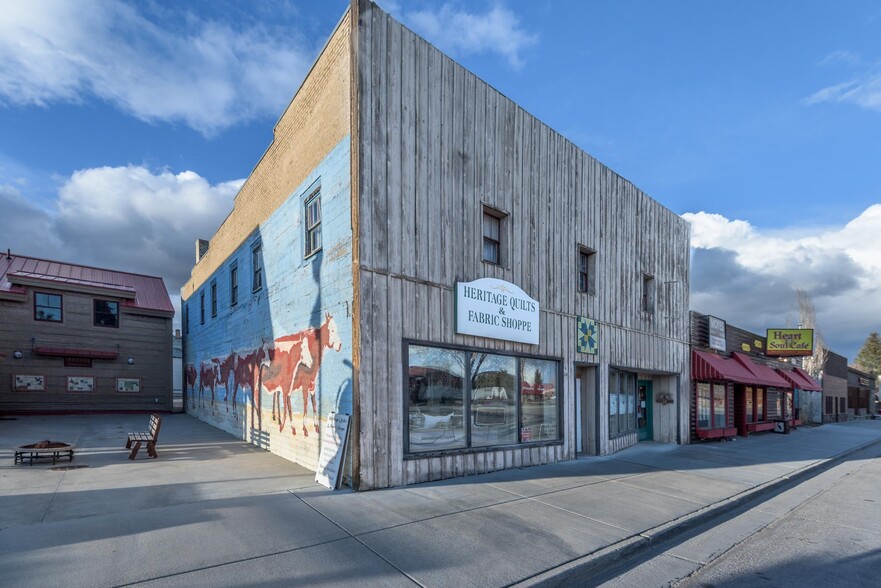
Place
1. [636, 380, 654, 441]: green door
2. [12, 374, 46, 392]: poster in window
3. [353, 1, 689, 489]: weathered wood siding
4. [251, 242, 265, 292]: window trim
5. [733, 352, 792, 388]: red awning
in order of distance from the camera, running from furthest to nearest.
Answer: [733, 352, 792, 388]: red awning
[12, 374, 46, 392]: poster in window
[636, 380, 654, 441]: green door
[251, 242, 265, 292]: window trim
[353, 1, 689, 489]: weathered wood siding

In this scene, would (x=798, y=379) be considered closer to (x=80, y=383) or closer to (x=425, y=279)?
(x=425, y=279)

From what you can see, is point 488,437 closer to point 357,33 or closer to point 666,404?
point 357,33

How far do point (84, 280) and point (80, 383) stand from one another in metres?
5.15

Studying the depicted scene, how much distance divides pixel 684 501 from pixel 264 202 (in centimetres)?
1189

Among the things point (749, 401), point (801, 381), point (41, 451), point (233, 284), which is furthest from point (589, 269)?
point (801, 381)

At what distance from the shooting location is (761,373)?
21.2 meters

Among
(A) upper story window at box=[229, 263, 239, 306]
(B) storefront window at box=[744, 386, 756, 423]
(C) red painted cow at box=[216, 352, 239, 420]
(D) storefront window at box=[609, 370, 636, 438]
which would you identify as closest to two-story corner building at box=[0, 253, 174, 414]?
(C) red painted cow at box=[216, 352, 239, 420]

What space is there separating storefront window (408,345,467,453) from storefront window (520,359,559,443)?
196 centimetres

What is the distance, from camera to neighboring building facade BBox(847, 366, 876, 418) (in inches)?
1646

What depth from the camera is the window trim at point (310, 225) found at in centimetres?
979

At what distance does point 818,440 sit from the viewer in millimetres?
19484

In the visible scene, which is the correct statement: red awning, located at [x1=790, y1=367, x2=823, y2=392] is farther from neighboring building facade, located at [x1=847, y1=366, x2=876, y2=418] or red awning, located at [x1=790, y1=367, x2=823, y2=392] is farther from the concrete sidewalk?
neighboring building facade, located at [x1=847, y1=366, x2=876, y2=418]

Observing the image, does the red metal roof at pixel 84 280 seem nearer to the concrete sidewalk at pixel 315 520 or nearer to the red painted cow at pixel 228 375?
the red painted cow at pixel 228 375

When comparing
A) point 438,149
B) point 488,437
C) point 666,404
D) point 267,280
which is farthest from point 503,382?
point 666,404
